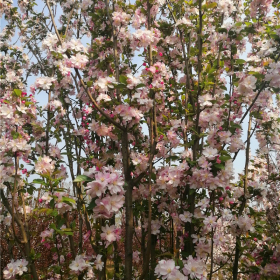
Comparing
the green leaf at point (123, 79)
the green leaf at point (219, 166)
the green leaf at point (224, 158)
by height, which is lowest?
the green leaf at point (219, 166)

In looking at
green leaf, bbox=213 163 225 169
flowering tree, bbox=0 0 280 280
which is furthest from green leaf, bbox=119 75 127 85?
green leaf, bbox=213 163 225 169

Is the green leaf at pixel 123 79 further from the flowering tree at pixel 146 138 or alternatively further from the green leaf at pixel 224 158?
the green leaf at pixel 224 158

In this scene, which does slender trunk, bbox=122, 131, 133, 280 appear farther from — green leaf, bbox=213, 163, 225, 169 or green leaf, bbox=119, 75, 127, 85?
green leaf, bbox=213, 163, 225, 169

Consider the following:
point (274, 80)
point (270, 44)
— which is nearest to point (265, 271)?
point (274, 80)

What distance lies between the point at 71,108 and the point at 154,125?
A: 51.7 inches

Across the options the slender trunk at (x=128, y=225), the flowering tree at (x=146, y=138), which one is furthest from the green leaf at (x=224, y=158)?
the slender trunk at (x=128, y=225)

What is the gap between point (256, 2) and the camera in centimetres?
256

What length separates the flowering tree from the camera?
194cm

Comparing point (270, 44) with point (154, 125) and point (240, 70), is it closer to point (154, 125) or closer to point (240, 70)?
point (240, 70)

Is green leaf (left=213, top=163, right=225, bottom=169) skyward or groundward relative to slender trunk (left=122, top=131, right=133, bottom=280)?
skyward

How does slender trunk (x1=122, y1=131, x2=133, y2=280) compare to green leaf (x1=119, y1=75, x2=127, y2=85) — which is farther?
slender trunk (x1=122, y1=131, x2=133, y2=280)

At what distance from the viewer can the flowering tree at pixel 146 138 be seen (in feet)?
6.35

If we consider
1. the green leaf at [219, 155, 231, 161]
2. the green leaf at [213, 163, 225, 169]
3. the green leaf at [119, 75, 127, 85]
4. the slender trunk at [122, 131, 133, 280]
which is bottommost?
the slender trunk at [122, 131, 133, 280]

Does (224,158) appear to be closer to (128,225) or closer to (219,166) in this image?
(219,166)
